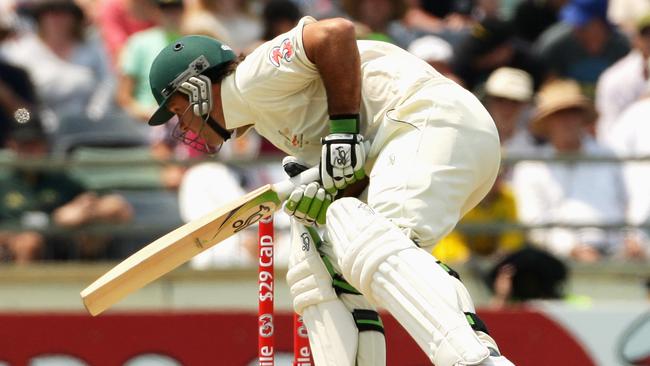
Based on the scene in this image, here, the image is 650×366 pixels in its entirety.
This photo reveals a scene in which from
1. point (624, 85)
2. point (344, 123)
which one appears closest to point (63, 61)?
point (624, 85)

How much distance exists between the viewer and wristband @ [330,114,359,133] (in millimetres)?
5473

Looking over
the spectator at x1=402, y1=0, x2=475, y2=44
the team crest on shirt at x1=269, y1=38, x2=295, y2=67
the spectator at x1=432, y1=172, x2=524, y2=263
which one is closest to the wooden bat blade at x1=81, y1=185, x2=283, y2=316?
the team crest on shirt at x1=269, y1=38, x2=295, y2=67

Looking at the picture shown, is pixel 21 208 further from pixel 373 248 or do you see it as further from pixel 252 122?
pixel 373 248

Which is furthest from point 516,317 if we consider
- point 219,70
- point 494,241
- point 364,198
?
A: point 219,70

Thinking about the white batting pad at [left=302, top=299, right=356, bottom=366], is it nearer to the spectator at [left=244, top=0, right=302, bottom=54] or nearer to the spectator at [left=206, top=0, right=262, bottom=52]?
the spectator at [left=244, top=0, right=302, bottom=54]

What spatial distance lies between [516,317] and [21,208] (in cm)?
299

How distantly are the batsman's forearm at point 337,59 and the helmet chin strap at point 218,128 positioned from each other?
1.71 ft

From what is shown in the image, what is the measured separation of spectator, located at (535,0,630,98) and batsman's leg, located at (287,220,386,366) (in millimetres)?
4464

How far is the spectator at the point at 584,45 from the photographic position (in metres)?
9.98

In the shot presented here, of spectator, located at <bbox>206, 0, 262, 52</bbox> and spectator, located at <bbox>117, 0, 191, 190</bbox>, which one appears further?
spectator, located at <bbox>206, 0, 262, 52</bbox>

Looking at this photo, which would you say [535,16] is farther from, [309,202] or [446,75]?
[309,202]

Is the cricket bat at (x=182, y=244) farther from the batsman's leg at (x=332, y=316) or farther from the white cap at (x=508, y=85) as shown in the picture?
the white cap at (x=508, y=85)

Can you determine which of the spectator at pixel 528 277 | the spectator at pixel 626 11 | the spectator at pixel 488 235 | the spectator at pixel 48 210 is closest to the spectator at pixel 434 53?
the spectator at pixel 488 235

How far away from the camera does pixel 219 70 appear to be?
5730 mm
